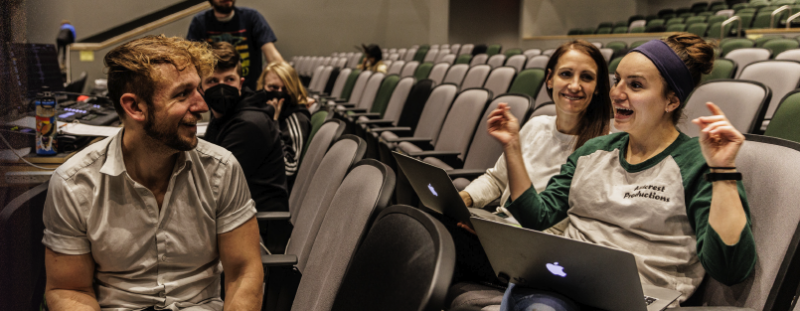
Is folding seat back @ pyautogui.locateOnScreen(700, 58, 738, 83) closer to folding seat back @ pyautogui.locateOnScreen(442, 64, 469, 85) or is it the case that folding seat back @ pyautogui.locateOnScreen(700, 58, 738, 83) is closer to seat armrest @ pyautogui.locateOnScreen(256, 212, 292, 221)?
folding seat back @ pyautogui.locateOnScreen(442, 64, 469, 85)

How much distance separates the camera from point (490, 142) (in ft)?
8.11

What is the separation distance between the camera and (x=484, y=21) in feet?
50.3

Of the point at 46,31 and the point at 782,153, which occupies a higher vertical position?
the point at 46,31

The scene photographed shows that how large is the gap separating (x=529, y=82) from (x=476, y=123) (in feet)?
4.94

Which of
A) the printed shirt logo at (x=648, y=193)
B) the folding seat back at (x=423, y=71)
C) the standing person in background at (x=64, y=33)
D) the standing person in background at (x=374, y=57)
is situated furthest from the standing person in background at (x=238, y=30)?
the standing person in background at (x=374, y=57)

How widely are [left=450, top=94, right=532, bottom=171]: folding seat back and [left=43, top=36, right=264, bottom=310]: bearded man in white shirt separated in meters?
1.32

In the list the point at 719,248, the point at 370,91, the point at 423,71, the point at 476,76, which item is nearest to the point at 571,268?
the point at 719,248

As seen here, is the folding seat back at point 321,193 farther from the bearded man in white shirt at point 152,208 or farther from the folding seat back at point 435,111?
the folding seat back at point 435,111

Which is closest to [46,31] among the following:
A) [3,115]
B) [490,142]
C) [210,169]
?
[3,115]

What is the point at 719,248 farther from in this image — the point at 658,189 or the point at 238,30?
the point at 238,30

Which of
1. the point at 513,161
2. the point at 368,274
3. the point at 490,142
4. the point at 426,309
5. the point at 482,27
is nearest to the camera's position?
the point at 426,309

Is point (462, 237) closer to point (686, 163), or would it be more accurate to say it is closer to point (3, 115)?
point (686, 163)

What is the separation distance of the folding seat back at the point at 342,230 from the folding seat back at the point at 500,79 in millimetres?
3335

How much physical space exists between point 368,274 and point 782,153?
89cm
